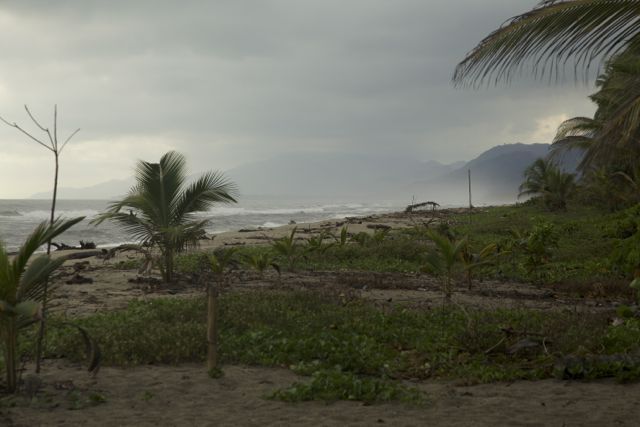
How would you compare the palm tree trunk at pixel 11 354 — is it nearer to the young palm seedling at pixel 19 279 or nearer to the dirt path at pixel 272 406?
the young palm seedling at pixel 19 279

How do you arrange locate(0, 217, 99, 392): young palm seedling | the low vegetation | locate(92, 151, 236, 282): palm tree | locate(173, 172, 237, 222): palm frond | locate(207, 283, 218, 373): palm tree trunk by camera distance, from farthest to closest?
locate(173, 172, 237, 222): palm frond < locate(92, 151, 236, 282): palm tree < locate(207, 283, 218, 373): palm tree trunk < the low vegetation < locate(0, 217, 99, 392): young palm seedling

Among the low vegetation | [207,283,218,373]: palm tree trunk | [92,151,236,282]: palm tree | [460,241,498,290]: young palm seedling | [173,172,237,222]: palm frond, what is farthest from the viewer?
[173,172,237,222]: palm frond

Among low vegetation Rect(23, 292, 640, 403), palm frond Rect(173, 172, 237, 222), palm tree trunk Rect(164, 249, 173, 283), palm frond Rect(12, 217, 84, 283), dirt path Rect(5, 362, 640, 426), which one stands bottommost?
dirt path Rect(5, 362, 640, 426)

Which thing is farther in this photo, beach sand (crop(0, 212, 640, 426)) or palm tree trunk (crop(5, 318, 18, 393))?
palm tree trunk (crop(5, 318, 18, 393))

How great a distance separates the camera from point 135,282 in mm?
12023

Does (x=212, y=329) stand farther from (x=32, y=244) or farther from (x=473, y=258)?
(x=473, y=258)

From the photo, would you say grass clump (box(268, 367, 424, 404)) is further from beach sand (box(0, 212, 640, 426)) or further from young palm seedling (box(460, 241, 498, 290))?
young palm seedling (box(460, 241, 498, 290))

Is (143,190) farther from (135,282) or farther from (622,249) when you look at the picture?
(622,249)

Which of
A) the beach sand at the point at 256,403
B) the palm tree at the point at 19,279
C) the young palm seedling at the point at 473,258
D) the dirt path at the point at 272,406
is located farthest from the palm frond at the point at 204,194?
the palm tree at the point at 19,279

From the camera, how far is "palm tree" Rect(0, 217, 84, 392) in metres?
5.02

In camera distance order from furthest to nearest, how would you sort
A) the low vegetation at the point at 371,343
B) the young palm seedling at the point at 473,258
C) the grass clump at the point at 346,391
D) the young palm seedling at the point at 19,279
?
1. the young palm seedling at the point at 473,258
2. the low vegetation at the point at 371,343
3. the grass clump at the point at 346,391
4. the young palm seedling at the point at 19,279

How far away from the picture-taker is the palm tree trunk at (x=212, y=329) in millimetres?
6016

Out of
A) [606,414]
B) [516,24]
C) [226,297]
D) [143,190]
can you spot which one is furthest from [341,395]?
[143,190]

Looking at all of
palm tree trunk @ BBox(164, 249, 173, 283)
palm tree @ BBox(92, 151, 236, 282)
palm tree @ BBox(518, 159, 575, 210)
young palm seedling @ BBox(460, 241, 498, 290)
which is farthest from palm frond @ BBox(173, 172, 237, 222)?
palm tree @ BBox(518, 159, 575, 210)
